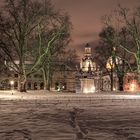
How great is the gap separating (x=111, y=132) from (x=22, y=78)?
48329 mm

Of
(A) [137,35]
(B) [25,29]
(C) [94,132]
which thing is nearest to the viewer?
(C) [94,132]

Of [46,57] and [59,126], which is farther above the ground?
[46,57]

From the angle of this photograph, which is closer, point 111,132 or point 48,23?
point 111,132

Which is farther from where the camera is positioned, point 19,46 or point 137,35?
point 137,35

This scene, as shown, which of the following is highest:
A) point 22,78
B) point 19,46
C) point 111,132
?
point 19,46

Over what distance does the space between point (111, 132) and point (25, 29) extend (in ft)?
160

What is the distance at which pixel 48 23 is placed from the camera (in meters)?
65.6

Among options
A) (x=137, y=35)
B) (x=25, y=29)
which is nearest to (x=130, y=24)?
(x=137, y=35)

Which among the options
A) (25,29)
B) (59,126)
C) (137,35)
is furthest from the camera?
(137,35)

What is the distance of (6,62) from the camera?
2677 inches

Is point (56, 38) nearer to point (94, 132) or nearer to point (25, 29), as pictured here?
point (25, 29)

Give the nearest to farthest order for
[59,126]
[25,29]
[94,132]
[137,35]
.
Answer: [94,132], [59,126], [25,29], [137,35]

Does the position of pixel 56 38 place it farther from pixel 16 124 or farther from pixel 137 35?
pixel 16 124

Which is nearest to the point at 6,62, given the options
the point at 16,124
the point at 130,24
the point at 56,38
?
the point at 56,38
